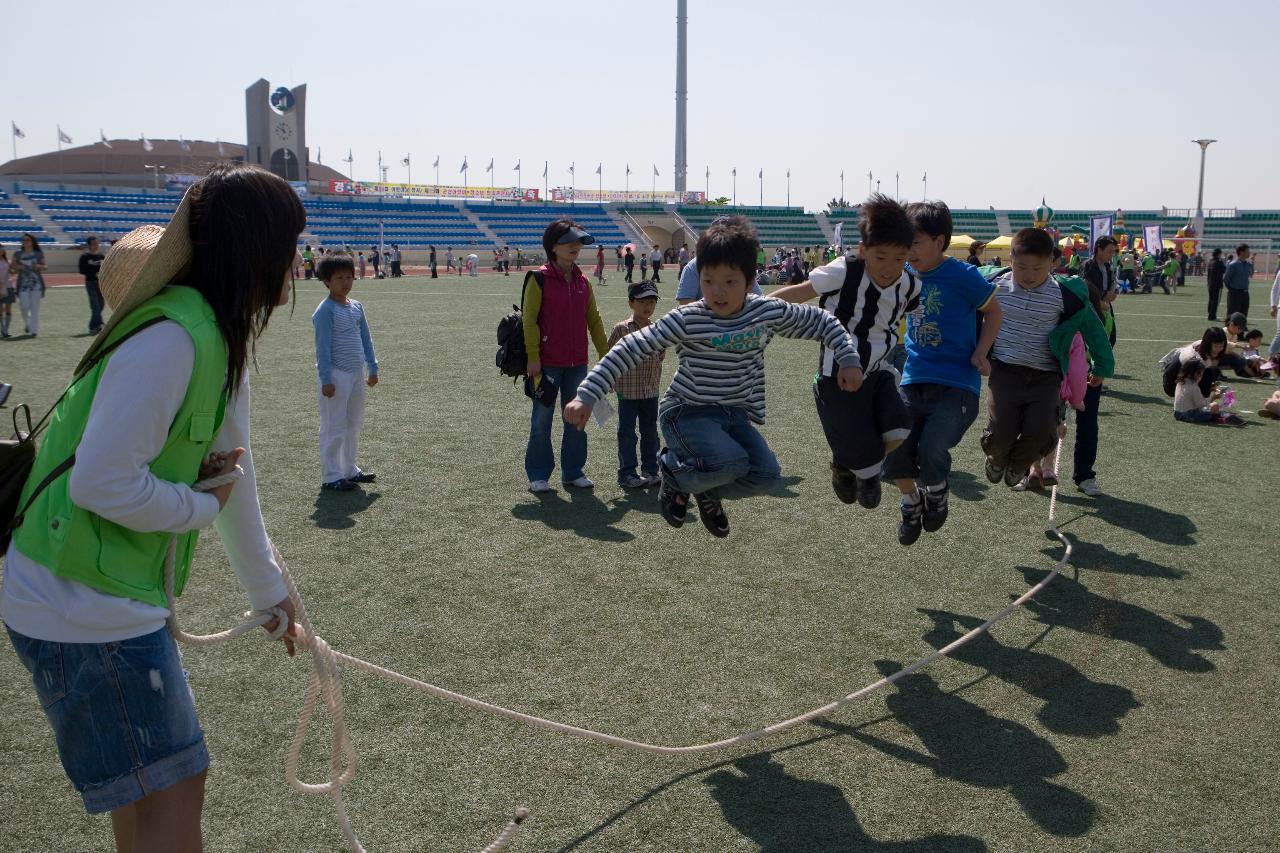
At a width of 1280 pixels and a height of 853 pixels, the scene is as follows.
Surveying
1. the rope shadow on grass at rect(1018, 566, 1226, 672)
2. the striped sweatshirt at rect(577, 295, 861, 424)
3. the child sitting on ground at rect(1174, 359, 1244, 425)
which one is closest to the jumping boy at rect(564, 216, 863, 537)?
the striped sweatshirt at rect(577, 295, 861, 424)

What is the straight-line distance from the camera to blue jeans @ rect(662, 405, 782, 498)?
505 cm

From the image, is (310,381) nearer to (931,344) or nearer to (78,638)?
(931,344)

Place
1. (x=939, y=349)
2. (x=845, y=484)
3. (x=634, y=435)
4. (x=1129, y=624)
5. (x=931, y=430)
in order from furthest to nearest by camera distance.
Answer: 1. (x=634, y=435)
2. (x=939, y=349)
3. (x=931, y=430)
4. (x=845, y=484)
5. (x=1129, y=624)

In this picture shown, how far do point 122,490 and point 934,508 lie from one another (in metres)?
4.99

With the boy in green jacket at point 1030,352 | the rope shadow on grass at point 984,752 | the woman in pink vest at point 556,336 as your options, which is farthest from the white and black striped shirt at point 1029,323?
the woman in pink vest at point 556,336

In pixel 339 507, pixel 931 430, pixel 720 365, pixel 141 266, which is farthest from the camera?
pixel 339 507

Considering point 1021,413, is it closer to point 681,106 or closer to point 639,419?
point 639,419

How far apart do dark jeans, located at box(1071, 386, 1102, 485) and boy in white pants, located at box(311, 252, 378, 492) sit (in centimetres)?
605

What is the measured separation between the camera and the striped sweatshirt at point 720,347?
4840 millimetres

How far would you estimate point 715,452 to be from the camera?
504 cm

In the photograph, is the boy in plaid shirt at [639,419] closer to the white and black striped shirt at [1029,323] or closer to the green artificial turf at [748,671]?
the green artificial turf at [748,671]

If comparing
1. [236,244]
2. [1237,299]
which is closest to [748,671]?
[236,244]

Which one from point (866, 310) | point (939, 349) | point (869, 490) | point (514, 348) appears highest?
point (866, 310)

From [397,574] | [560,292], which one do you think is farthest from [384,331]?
[397,574]
